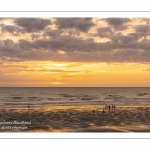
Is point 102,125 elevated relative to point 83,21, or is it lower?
lower

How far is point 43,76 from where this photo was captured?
50125 mm

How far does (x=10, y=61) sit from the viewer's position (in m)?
44.3

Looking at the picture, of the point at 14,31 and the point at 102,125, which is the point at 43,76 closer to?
the point at 14,31
